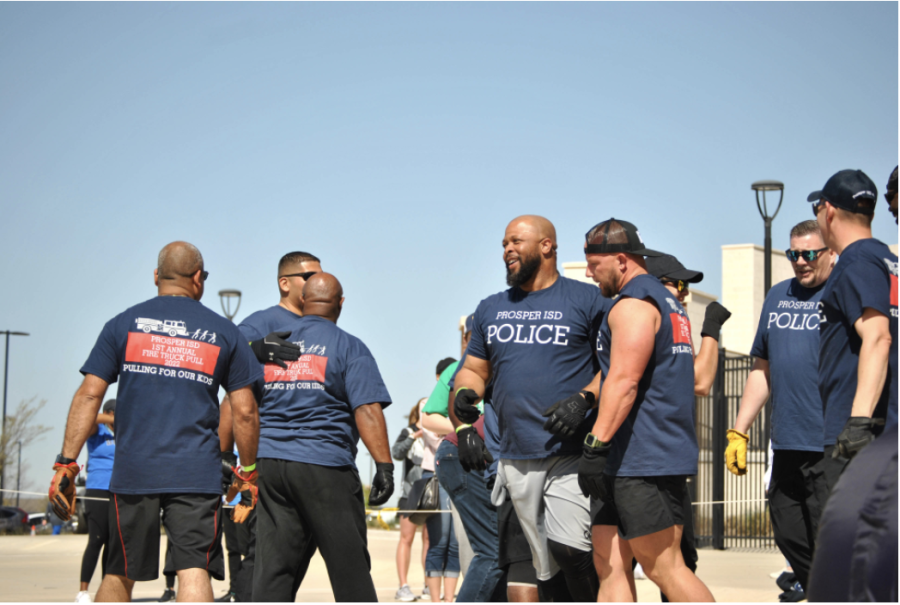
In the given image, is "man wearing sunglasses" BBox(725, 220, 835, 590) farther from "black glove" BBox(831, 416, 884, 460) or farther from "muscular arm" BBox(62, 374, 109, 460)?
"muscular arm" BBox(62, 374, 109, 460)

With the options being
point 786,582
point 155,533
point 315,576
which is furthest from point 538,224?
point 315,576

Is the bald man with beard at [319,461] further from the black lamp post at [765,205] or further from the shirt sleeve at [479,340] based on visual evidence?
the black lamp post at [765,205]

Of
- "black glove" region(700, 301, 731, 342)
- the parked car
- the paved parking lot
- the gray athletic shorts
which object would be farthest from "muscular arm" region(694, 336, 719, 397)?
the parked car

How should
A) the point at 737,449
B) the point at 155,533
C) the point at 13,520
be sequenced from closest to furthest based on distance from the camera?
the point at 155,533
the point at 737,449
the point at 13,520

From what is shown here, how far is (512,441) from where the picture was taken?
16.1 ft

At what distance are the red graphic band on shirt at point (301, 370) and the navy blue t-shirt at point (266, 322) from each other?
0.45 meters

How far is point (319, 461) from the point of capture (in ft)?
17.6

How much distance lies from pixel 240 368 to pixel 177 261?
668 millimetres

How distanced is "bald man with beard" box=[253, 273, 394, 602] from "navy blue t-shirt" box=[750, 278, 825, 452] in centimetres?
224

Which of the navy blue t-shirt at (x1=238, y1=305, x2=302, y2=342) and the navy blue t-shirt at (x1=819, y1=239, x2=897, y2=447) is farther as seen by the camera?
the navy blue t-shirt at (x1=238, y1=305, x2=302, y2=342)

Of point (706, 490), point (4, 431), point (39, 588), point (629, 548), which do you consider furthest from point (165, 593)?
point (4, 431)

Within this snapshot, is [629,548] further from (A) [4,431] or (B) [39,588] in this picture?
(A) [4,431]

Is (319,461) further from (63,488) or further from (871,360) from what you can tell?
(871,360)

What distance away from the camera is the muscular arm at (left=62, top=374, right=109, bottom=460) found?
189 inches
